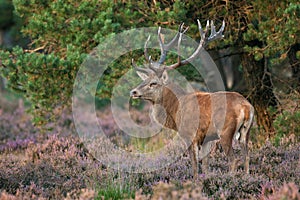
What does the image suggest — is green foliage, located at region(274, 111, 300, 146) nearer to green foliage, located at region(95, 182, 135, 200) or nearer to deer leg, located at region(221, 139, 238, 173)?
deer leg, located at region(221, 139, 238, 173)

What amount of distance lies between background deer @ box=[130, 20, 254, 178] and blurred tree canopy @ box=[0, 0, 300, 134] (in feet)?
3.74

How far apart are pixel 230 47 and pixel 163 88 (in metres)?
2.78

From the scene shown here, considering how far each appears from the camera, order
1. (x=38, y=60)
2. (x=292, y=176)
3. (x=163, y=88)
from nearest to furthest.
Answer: (x=292, y=176) < (x=163, y=88) < (x=38, y=60)

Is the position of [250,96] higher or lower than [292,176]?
higher

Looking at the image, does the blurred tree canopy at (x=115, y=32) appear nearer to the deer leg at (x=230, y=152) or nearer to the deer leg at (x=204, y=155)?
the deer leg at (x=204, y=155)

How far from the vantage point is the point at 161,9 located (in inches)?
381

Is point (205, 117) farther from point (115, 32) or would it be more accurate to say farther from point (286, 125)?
point (115, 32)

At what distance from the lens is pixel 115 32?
9.17 m

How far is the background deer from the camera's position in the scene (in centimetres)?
709

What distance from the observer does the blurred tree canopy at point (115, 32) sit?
8875 mm

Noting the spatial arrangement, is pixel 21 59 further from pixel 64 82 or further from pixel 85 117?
pixel 85 117

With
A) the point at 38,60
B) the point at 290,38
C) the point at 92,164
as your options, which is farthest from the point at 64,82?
the point at 290,38

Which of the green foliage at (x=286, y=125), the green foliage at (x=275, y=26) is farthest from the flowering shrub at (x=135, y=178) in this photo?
the green foliage at (x=275, y=26)

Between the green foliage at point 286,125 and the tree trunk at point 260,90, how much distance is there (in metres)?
0.81
